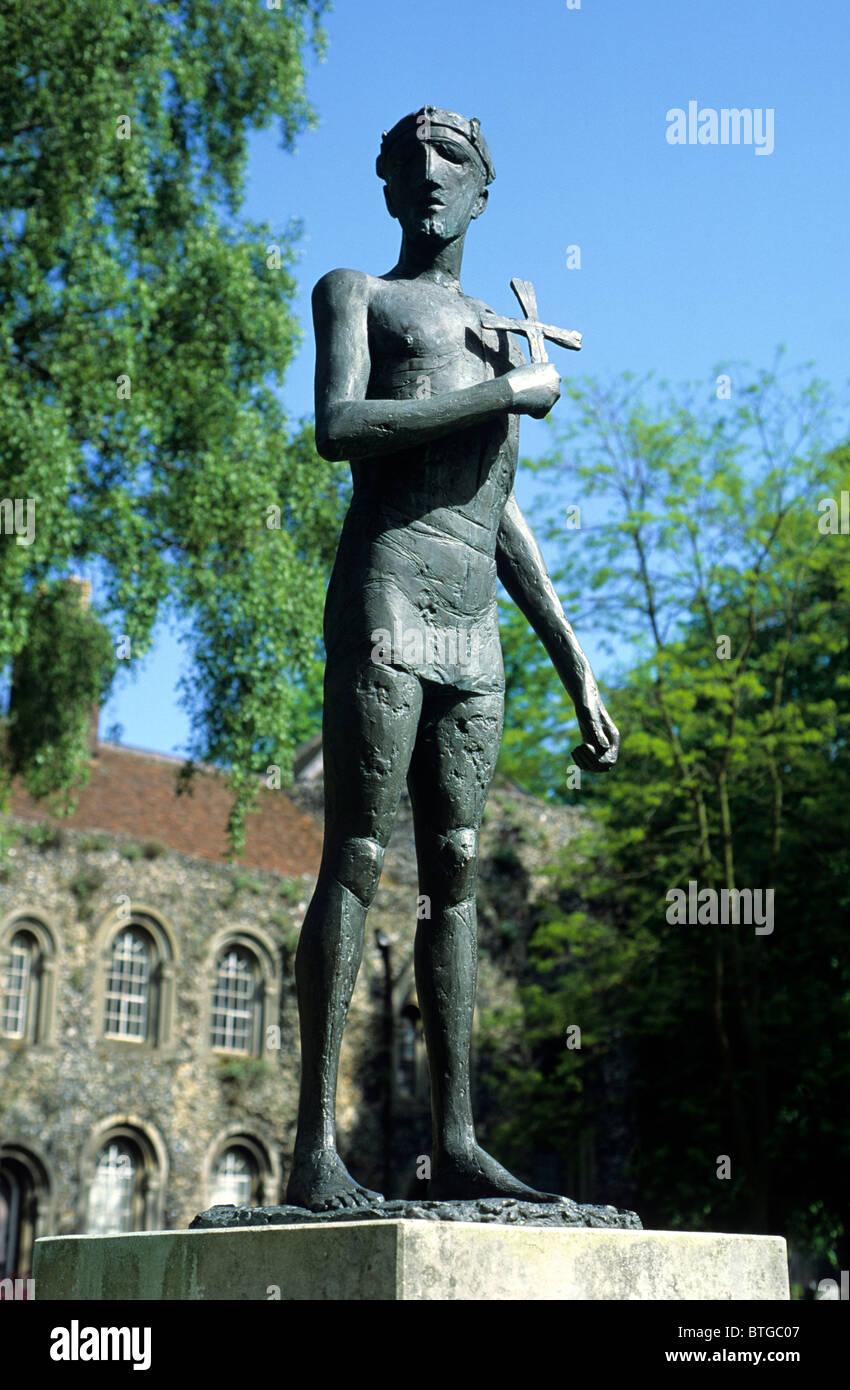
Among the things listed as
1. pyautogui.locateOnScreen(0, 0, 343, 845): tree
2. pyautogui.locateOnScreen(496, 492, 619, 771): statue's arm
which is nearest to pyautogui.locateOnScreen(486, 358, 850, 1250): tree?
pyautogui.locateOnScreen(0, 0, 343, 845): tree

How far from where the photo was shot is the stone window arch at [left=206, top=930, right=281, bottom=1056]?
25.2 meters

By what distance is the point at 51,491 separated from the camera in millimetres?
13430

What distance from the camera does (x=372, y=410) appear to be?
427 cm

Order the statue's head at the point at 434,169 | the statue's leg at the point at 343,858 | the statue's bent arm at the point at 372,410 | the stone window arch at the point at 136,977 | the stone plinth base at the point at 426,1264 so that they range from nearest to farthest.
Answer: the stone plinth base at the point at 426,1264, the statue's leg at the point at 343,858, the statue's bent arm at the point at 372,410, the statue's head at the point at 434,169, the stone window arch at the point at 136,977

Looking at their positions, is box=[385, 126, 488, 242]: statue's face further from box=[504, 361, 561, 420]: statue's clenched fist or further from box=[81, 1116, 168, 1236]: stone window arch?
box=[81, 1116, 168, 1236]: stone window arch

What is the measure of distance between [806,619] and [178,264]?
29.6 feet

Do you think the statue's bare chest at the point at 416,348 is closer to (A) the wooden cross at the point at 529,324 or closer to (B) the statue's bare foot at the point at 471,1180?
(A) the wooden cross at the point at 529,324

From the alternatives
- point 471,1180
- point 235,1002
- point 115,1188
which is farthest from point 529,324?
point 235,1002

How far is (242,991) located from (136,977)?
1.98m

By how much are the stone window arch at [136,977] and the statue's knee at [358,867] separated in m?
20.2

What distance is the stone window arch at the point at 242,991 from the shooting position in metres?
25.2

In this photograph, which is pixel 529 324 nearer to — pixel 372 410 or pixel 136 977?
pixel 372 410

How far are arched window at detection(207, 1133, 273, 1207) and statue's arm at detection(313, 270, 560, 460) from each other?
70.6ft

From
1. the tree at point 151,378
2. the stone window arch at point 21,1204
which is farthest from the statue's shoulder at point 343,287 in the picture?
the stone window arch at point 21,1204
